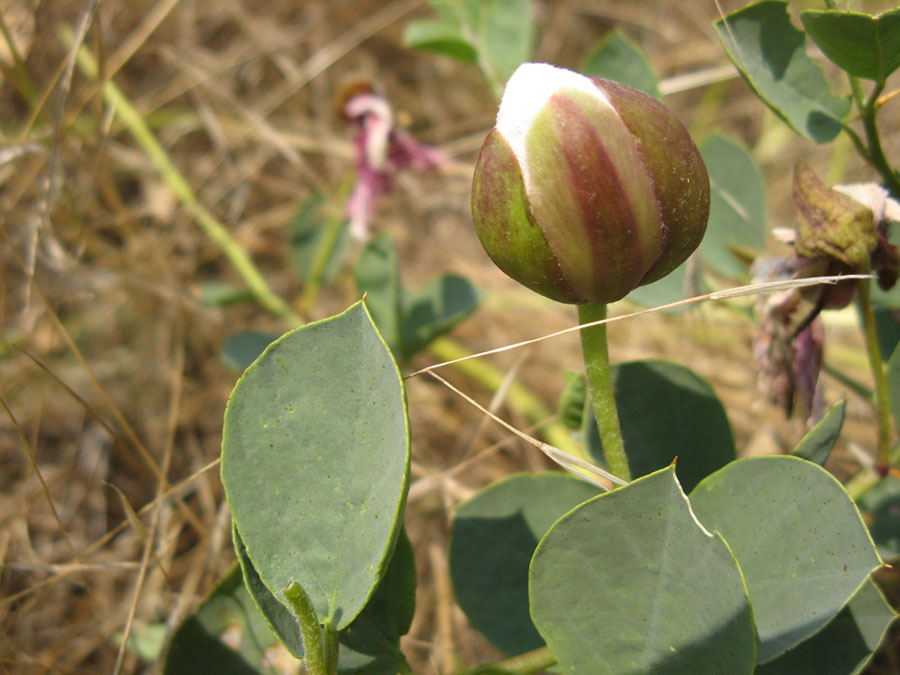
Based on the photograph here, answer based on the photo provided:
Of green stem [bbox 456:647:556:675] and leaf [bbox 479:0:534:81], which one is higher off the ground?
leaf [bbox 479:0:534:81]

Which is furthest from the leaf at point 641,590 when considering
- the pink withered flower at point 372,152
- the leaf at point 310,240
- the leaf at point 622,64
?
the leaf at point 310,240

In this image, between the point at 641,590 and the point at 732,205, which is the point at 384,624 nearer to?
the point at 641,590

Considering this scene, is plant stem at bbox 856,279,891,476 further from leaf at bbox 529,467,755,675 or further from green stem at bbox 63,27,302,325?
green stem at bbox 63,27,302,325

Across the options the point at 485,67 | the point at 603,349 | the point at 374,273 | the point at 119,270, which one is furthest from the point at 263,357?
the point at 119,270

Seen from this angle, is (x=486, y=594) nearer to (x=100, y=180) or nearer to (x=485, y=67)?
(x=485, y=67)

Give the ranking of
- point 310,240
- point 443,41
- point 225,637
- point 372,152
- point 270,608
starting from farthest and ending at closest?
point 310,240, point 372,152, point 443,41, point 225,637, point 270,608

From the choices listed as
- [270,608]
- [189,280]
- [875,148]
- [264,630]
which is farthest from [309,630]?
[189,280]

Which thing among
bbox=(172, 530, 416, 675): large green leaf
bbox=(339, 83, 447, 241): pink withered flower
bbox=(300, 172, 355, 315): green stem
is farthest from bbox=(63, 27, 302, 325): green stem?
bbox=(172, 530, 416, 675): large green leaf
